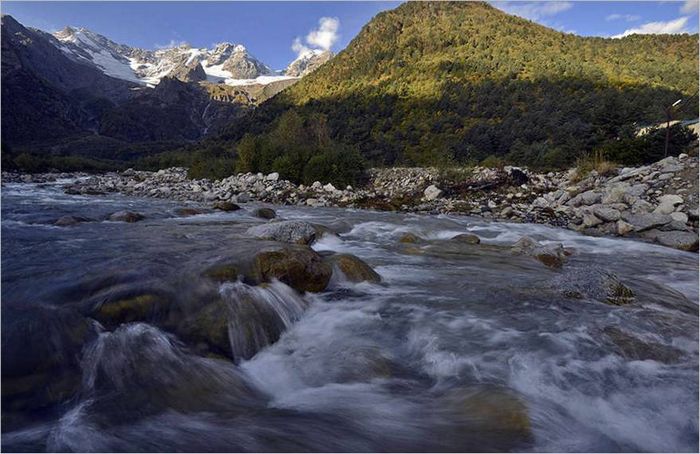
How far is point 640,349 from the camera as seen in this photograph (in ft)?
12.0

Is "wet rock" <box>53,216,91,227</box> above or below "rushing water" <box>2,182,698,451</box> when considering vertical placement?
above

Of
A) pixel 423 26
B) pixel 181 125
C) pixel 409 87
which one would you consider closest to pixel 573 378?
pixel 409 87

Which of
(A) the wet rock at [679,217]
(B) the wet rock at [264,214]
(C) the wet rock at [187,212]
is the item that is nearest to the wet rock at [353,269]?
(B) the wet rock at [264,214]

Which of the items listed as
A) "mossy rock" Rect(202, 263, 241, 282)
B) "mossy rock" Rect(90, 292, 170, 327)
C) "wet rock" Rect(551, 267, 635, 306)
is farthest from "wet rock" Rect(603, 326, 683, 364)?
"mossy rock" Rect(90, 292, 170, 327)

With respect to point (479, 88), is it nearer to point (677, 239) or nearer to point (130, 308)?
point (677, 239)

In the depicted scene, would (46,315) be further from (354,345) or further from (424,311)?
(424,311)

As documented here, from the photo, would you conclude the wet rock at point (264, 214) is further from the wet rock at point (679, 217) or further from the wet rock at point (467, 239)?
the wet rock at point (679, 217)

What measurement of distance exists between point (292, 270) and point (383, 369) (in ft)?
6.65

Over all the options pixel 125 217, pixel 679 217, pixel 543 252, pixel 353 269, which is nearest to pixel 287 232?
pixel 353 269

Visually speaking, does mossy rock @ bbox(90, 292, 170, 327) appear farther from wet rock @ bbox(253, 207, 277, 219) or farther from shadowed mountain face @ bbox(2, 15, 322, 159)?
shadowed mountain face @ bbox(2, 15, 322, 159)

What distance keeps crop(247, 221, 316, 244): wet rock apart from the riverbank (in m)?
6.35

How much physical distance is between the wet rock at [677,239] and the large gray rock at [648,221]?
0.98 ft

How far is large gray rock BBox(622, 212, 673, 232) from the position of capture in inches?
349

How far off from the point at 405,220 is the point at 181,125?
180 meters
